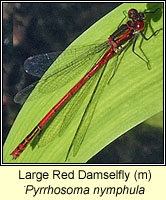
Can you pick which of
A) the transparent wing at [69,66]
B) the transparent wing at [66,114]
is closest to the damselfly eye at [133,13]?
the transparent wing at [69,66]

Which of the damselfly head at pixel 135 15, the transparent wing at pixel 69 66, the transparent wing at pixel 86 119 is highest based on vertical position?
the damselfly head at pixel 135 15

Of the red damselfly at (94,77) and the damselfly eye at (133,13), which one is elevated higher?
the damselfly eye at (133,13)

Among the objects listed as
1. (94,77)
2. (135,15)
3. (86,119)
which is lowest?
(86,119)

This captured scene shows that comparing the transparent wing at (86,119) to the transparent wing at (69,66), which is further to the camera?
the transparent wing at (69,66)

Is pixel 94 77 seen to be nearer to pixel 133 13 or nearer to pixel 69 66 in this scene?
pixel 69 66

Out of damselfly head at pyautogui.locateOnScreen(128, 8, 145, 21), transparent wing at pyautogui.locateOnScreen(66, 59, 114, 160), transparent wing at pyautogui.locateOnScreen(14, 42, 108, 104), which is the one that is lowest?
transparent wing at pyautogui.locateOnScreen(66, 59, 114, 160)

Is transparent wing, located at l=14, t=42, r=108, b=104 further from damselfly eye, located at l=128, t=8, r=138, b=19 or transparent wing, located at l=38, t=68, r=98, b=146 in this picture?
damselfly eye, located at l=128, t=8, r=138, b=19

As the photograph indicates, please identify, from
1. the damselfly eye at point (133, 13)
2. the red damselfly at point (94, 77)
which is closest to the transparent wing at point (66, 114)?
the red damselfly at point (94, 77)

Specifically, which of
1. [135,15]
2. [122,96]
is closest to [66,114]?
[122,96]

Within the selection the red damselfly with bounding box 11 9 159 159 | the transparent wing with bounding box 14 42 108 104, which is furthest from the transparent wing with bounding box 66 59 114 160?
the transparent wing with bounding box 14 42 108 104

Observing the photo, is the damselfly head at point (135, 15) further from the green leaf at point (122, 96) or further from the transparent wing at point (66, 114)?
the transparent wing at point (66, 114)
